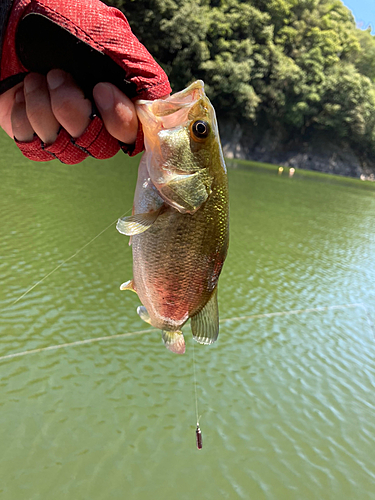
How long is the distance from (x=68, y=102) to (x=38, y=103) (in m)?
0.10

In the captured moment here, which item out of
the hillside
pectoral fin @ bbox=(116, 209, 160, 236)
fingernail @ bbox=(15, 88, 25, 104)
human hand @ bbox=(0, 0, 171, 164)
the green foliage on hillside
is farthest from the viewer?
the hillside

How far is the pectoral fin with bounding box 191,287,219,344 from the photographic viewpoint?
6.02 feet

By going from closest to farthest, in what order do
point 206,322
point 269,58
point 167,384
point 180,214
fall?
point 180,214 < point 206,322 < point 167,384 < point 269,58

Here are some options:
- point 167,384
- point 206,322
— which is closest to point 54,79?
point 206,322

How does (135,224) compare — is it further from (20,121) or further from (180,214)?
(20,121)

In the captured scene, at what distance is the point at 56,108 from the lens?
1.28m

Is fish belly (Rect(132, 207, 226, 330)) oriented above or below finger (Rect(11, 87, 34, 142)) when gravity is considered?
below

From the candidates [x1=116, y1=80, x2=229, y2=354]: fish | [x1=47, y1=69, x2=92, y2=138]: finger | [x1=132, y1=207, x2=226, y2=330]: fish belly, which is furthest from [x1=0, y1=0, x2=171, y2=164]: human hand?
[x1=132, y1=207, x2=226, y2=330]: fish belly

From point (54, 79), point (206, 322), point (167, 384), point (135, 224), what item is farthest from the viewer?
point (167, 384)

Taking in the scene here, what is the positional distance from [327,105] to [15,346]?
5041 cm

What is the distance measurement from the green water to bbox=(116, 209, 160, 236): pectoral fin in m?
3.87

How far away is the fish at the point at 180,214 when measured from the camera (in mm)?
1556

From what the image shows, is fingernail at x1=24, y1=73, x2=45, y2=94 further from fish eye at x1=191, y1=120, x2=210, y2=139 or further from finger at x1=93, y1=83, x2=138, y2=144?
fish eye at x1=191, y1=120, x2=210, y2=139

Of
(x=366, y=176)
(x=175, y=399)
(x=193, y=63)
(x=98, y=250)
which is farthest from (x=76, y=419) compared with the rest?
(x=366, y=176)
